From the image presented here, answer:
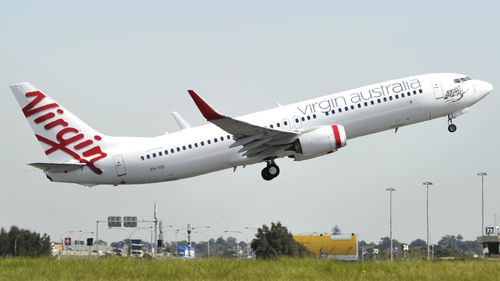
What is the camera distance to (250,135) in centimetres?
5747

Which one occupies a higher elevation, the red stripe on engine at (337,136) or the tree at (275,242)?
the red stripe on engine at (337,136)

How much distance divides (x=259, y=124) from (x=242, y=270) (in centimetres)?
2457

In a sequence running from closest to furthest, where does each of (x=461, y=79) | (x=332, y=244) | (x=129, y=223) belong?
1. (x=461, y=79)
2. (x=332, y=244)
3. (x=129, y=223)

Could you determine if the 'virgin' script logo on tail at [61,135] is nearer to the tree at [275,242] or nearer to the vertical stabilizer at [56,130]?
the vertical stabilizer at [56,130]

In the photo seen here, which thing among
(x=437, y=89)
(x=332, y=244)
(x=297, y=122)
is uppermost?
(x=437, y=89)

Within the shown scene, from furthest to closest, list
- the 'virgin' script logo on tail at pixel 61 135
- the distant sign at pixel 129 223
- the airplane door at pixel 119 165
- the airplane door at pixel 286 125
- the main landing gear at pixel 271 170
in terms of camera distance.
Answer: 1. the distant sign at pixel 129 223
2. the main landing gear at pixel 271 170
3. the 'virgin' script logo on tail at pixel 61 135
4. the airplane door at pixel 119 165
5. the airplane door at pixel 286 125

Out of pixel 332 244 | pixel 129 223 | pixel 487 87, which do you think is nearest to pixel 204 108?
pixel 487 87

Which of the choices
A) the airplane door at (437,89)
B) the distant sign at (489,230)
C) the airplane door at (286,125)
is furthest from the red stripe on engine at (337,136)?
the distant sign at (489,230)

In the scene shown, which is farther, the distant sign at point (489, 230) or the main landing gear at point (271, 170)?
the distant sign at point (489, 230)

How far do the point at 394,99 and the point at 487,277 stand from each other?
2674 centimetres

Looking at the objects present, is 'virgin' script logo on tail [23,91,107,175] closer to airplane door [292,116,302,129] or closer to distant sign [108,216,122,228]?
airplane door [292,116,302,129]

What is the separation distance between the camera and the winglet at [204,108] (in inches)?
2126

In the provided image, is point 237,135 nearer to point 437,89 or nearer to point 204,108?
point 204,108

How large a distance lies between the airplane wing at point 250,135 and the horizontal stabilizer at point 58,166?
9551 millimetres
